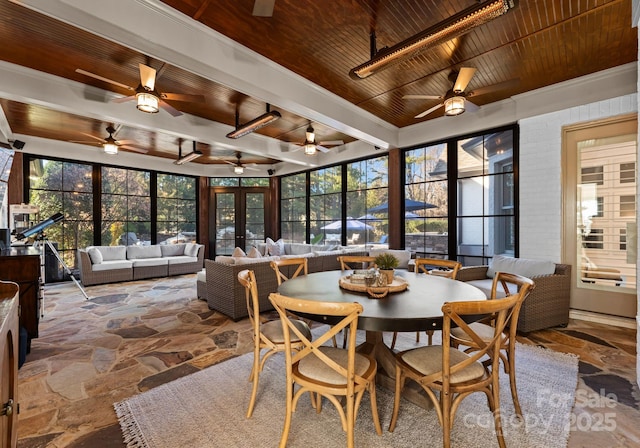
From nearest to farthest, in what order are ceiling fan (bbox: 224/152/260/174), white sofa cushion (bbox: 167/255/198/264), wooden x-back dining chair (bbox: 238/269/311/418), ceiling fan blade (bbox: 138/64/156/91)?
1. wooden x-back dining chair (bbox: 238/269/311/418)
2. ceiling fan blade (bbox: 138/64/156/91)
3. white sofa cushion (bbox: 167/255/198/264)
4. ceiling fan (bbox: 224/152/260/174)

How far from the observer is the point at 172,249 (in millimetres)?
7621

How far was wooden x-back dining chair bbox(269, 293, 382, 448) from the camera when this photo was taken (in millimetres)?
1419

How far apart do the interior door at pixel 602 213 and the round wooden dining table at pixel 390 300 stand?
2.93 metres

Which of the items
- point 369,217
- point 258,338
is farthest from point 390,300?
point 369,217

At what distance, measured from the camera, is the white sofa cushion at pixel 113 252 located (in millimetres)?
6491

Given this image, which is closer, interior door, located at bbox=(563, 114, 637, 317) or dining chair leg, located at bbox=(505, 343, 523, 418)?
dining chair leg, located at bbox=(505, 343, 523, 418)

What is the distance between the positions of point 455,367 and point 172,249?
25.0 ft

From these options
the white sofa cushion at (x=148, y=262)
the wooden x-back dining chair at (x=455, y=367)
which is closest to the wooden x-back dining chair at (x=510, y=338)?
the wooden x-back dining chair at (x=455, y=367)

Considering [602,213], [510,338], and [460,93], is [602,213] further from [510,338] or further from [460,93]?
[510,338]

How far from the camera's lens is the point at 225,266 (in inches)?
153

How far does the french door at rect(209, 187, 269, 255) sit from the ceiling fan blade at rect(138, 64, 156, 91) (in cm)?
580

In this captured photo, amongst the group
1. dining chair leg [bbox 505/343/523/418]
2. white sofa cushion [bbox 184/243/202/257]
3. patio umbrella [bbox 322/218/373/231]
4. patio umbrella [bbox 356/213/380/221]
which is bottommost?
dining chair leg [bbox 505/343/523/418]

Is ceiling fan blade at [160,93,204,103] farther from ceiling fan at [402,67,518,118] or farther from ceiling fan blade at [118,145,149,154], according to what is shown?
ceiling fan blade at [118,145,149,154]

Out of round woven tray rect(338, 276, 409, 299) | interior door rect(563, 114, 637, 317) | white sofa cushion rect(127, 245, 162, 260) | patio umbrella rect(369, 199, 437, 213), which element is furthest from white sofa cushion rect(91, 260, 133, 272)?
interior door rect(563, 114, 637, 317)
